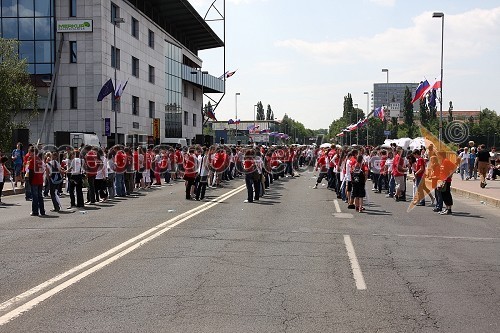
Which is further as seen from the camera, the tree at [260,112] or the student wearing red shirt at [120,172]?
the tree at [260,112]

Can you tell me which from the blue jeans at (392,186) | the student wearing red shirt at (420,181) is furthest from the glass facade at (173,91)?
the student wearing red shirt at (420,181)

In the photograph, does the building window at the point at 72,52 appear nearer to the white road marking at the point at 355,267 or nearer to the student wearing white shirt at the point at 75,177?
the student wearing white shirt at the point at 75,177

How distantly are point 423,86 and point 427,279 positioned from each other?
3248 cm

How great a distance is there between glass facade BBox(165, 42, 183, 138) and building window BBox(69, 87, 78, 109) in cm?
1740

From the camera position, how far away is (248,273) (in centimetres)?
792

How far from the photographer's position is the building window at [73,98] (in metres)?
44.8

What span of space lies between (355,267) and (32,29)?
42.2m

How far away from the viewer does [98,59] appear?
44188 millimetres

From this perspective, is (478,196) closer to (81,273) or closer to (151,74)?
(81,273)

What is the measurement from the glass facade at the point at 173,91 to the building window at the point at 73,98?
57.1ft

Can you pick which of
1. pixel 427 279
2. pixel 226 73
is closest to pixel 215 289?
pixel 427 279

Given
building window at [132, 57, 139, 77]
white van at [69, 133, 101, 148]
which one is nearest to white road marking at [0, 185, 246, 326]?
white van at [69, 133, 101, 148]

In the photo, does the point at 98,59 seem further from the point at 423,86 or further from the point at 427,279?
the point at 427,279

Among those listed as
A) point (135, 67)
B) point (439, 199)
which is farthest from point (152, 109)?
point (439, 199)
